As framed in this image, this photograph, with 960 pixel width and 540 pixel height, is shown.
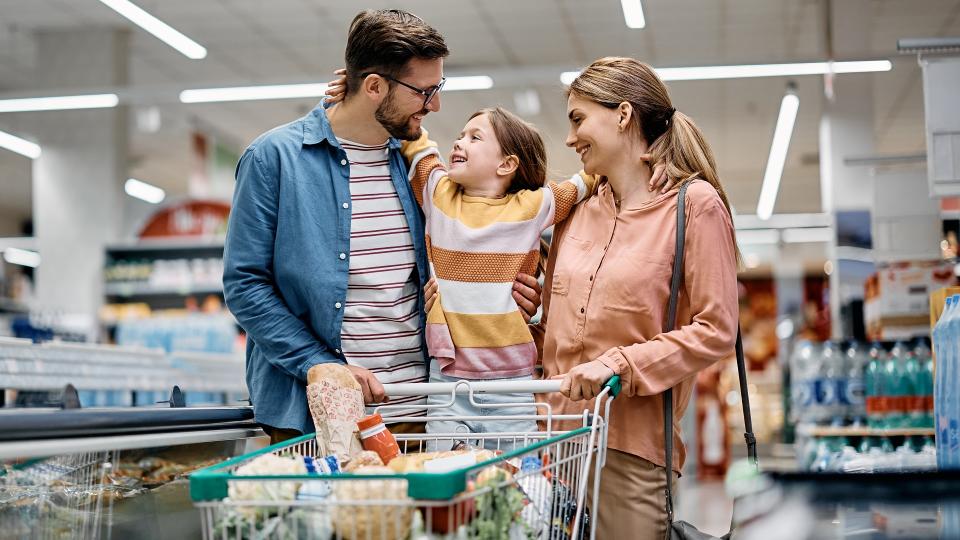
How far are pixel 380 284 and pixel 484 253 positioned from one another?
10.0 inches

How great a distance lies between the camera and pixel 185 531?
2.44m

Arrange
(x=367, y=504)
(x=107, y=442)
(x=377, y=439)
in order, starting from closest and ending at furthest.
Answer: (x=367, y=504), (x=107, y=442), (x=377, y=439)

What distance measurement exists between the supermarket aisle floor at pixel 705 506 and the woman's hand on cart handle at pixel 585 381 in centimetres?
505

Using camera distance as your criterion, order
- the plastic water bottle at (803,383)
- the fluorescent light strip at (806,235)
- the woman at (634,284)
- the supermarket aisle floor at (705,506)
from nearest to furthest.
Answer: the woman at (634,284) → the plastic water bottle at (803,383) → the supermarket aisle floor at (705,506) → the fluorescent light strip at (806,235)

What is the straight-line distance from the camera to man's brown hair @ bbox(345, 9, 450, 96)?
100 inches

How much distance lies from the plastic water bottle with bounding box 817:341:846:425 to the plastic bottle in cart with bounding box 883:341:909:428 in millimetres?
671

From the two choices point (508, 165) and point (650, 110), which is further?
point (508, 165)

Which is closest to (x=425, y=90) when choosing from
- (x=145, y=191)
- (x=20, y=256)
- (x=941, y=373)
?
(x=941, y=373)

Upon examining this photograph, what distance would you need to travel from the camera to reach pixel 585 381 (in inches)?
83.2

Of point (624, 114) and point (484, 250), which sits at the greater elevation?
point (624, 114)

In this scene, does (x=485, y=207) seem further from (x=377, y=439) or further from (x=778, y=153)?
(x=778, y=153)

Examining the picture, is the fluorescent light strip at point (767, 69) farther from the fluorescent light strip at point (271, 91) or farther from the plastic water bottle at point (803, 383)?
the plastic water bottle at point (803, 383)

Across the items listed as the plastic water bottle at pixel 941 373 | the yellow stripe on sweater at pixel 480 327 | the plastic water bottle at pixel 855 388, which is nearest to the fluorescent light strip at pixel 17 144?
the plastic water bottle at pixel 855 388

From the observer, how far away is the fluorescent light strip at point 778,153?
12.9 meters
